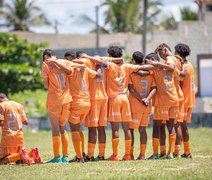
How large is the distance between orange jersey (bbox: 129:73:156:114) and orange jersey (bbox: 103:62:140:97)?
250 mm

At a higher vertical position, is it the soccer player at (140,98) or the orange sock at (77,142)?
the soccer player at (140,98)

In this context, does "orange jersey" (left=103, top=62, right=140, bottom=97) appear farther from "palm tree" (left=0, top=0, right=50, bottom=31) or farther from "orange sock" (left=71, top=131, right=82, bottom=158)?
"palm tree" (left=0, top=0, right=50, bottom=31)

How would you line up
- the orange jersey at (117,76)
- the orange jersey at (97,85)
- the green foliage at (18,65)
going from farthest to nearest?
the green foliage at (18,65)
the orange jersey at (117,76)
the orange jersey at (97,85)

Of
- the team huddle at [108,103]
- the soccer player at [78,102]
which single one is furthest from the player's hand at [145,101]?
the soccer player at [78,102]

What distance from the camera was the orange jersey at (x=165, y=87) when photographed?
1526 cm

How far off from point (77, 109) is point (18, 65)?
22782mm

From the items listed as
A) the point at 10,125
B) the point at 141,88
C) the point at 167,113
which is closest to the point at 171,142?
the point at 167,113

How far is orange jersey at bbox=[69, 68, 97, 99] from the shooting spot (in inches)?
582

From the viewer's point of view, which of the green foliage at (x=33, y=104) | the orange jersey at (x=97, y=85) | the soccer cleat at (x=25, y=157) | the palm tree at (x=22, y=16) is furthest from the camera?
the palm tree at (x=22, y=16)

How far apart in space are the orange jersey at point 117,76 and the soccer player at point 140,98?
0.25 meters

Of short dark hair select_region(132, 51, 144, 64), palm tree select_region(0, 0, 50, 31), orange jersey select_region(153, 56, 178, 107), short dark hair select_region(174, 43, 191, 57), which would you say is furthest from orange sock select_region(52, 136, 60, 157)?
palm tree select_region(0, 0, 50, 31)

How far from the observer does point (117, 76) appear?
15.2 m

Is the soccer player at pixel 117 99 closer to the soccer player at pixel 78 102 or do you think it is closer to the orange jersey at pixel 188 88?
the soccer player at pixel 78 102

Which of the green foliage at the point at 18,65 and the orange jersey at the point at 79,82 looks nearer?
the orange jersey at the point at 79,82
